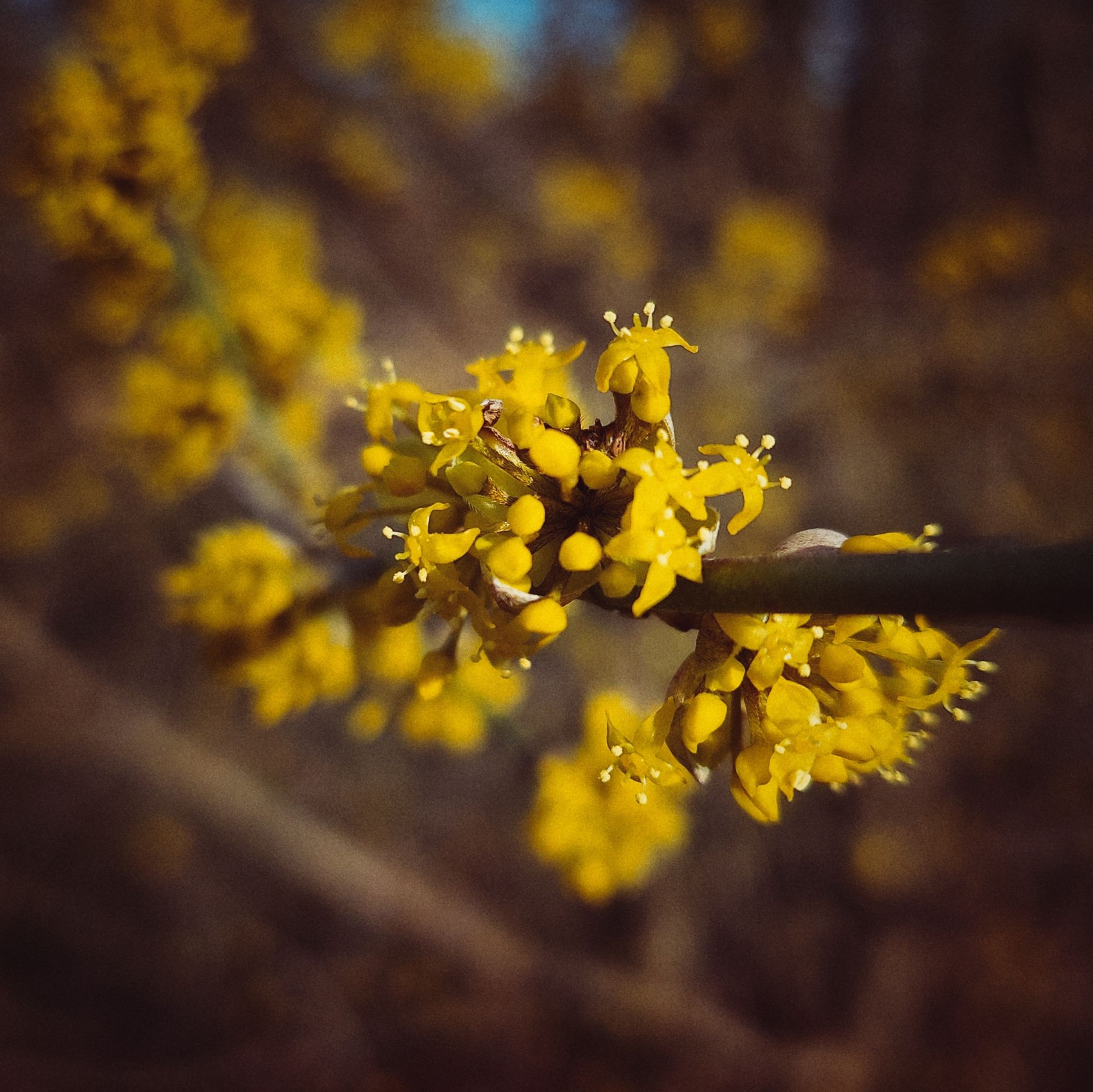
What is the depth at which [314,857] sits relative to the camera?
4758 mm

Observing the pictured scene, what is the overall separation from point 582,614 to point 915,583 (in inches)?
138

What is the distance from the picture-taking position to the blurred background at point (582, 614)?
4.45m

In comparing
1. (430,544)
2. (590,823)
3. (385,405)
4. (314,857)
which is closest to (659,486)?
(430,544)

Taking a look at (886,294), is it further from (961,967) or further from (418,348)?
(961,967)

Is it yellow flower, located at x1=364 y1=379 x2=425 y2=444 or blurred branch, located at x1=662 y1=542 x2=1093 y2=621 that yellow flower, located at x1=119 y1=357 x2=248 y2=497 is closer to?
yellow flower, located at x1=364 y1=379 x2=425 y2=444

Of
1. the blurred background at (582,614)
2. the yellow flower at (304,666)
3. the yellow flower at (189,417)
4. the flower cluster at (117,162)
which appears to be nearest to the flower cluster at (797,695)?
the yellow flower at (304,666)

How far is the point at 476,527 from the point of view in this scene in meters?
1.13

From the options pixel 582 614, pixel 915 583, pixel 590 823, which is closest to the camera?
pixel 915 583

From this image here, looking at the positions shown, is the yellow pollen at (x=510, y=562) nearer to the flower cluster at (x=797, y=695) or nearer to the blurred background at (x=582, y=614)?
the flower cluster at (x=797, y=695)

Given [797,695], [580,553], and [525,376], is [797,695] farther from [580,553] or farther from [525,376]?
[525,376]

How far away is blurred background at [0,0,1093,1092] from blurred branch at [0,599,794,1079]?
0.03 metres

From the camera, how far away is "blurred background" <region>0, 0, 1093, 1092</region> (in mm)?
4445

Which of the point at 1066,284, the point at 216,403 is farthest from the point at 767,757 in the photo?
the point at 1066,284

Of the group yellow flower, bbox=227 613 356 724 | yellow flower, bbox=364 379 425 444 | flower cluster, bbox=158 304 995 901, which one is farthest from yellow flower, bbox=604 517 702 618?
yellow flower, bbox=227 613 356 724
